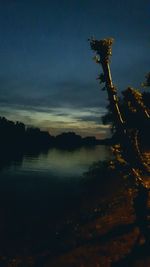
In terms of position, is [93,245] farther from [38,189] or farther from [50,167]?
[50,167]

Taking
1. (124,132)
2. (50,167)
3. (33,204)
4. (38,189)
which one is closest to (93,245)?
(124,132)

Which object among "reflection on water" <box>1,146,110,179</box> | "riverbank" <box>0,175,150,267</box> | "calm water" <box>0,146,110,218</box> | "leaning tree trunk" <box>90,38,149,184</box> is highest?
"leaning tree trunk" <box>90,38,149,184</box>

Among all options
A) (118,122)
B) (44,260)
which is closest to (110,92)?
(118,122)

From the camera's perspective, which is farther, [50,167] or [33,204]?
[50,167]

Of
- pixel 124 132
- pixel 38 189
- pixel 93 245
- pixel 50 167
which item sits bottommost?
pixel 38 189

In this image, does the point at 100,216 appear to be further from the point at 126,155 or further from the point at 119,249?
the point at 126,155

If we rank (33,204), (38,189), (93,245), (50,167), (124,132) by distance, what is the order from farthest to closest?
(50,167)
(38,189)
(33,204)
(93,245)
(124,132)

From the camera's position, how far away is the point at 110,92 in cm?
1563

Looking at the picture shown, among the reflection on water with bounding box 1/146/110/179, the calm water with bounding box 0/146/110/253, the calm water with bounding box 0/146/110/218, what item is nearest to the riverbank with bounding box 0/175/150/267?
the calm water with bounding box 0/146/110/253

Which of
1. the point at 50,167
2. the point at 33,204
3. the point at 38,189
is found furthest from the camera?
the point at 50,167

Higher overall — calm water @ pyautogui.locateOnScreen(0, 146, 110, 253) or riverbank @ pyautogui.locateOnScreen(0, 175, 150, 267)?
riverbank @ pyautogui.locateOnScreen(0, 175, 150, 267)

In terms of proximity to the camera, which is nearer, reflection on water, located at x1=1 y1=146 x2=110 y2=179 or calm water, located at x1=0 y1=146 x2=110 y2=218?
calm water, located at x1=0 y1=146 x2=110 y2=218

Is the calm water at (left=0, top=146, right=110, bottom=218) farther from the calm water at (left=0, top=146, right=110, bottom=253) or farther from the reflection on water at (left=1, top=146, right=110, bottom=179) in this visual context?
the reflection on water at (left=1, top=146, right=110, bottom=179)

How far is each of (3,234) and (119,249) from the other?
10368mm
